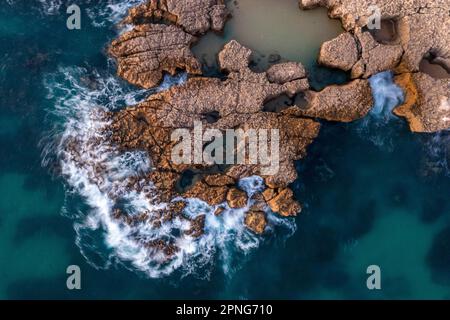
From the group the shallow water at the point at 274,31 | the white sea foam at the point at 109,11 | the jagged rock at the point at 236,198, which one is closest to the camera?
the jagged rock at the point at 236,198

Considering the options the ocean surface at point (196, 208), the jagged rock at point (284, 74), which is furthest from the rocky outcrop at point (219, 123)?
the ocean surface at point (196, 208)

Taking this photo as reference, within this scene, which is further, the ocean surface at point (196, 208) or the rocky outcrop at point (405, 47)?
the rocky outcrop at point (405, 47)

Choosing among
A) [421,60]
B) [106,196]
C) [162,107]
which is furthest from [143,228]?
[421,60]

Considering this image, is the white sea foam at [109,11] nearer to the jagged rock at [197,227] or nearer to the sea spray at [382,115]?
the jagged rock at [197,227]

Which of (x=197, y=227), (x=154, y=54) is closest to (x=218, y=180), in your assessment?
(x=197, y=227)

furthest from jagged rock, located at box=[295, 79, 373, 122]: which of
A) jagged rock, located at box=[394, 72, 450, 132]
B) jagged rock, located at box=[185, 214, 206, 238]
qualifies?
jagged rock, located at box=[185, 214, 206, 238]

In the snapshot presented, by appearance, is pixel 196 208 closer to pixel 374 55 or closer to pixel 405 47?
pixel 374 55

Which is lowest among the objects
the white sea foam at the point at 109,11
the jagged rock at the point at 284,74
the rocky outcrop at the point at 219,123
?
the rocky outcrop at the point at 219,123
